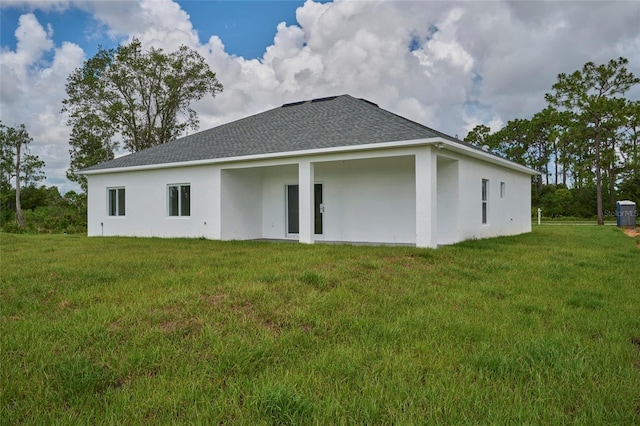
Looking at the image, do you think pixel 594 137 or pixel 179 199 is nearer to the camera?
pixel 179 199

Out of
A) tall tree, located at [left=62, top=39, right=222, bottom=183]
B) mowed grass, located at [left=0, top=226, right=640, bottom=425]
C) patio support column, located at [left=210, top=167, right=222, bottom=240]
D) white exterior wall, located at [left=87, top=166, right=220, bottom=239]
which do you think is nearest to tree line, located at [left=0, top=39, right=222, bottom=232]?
tall tree, located at [left=62, top=39, right=222, bottom=183]

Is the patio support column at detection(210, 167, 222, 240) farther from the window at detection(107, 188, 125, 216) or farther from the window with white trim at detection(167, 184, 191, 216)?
the window at detection(107, 188, 125, 216)

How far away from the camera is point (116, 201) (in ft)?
51.0

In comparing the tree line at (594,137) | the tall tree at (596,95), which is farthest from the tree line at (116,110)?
the tree line at (594,137)

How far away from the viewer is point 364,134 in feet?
35.6

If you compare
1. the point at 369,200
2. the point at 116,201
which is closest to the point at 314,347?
the point at 369,200

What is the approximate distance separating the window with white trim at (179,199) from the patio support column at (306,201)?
446 centimetres

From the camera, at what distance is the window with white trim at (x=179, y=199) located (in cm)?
1373

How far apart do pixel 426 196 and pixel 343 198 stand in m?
3.59

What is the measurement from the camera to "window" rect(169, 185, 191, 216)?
13.7 metres

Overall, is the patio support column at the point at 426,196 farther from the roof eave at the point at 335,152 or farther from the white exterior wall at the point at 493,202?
the white exterior wall at the point at 493,202

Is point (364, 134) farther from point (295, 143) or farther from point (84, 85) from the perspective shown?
point (84, 85)

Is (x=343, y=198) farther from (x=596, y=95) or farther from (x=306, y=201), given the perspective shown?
(x=596, y=95)

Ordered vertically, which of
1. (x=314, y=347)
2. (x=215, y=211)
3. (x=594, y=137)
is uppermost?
(x=594, y=137)
